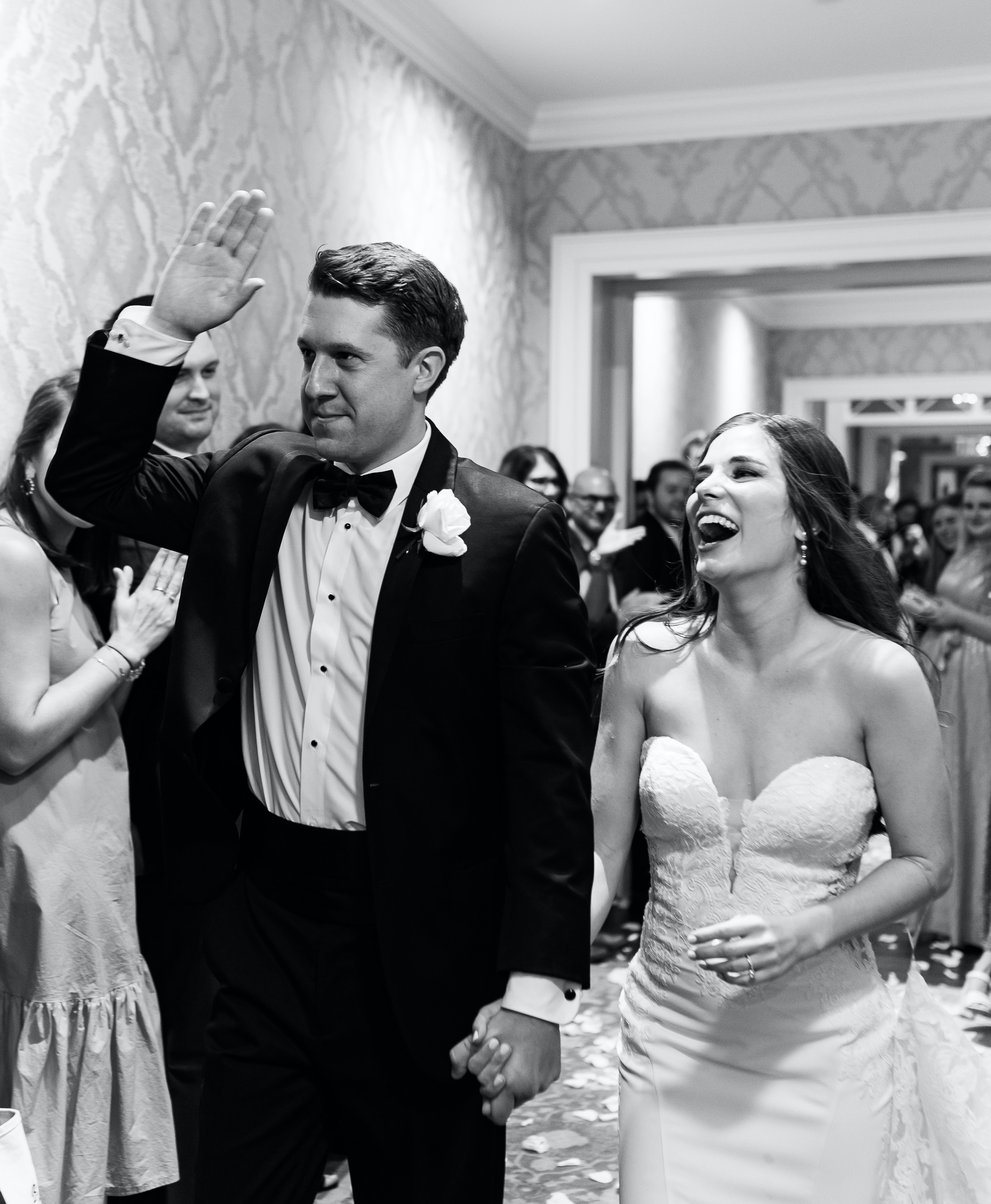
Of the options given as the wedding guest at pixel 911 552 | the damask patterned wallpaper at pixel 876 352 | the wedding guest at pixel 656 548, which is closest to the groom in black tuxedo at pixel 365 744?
the wedding guest at pixel 656 548

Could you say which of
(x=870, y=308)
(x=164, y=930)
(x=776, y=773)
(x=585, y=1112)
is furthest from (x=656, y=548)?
(x=870, y=308)

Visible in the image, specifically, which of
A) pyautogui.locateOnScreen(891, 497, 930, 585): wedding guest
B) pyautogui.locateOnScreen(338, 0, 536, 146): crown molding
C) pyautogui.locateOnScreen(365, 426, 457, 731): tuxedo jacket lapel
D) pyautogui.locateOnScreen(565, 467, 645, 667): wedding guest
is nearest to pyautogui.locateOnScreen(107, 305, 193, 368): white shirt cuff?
pyautogui.locateOnScreen(365, 426, 457, 731): tuxedo jacket lapel

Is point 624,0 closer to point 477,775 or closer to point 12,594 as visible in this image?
point 12,594

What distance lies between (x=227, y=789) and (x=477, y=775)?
1.13ft

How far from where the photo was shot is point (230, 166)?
3.92 meters

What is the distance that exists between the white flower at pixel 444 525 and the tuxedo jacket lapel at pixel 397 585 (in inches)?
1.2

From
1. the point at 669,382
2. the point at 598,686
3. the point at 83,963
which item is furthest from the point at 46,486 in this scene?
the point at 669,382

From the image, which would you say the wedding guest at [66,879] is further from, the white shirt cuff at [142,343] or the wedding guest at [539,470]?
the wedding guest at [539,470]

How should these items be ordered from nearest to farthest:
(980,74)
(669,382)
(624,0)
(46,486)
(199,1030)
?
(46,486) < (199,1030) < (624,0) < (980,74) < (669,382)

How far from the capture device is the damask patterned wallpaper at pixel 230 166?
3.04 meters

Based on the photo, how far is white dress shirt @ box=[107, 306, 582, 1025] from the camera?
5.26 feet

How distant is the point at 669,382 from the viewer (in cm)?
A: 864

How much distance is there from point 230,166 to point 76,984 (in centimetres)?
250

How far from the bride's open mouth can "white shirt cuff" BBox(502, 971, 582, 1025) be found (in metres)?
0.75
